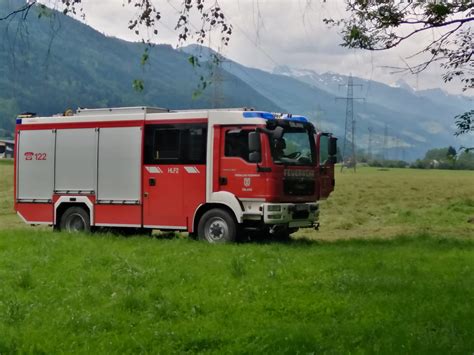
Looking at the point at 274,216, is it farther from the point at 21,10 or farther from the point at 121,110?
the point at 21,10

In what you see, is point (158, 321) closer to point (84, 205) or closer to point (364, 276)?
point (364, 276)

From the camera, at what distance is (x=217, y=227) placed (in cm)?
1548

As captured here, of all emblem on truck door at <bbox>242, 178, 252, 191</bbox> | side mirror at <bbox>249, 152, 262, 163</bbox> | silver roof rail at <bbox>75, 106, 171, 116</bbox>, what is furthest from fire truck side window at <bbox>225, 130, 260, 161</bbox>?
silver roof rail at <bbox>75, 106, 171, 116</bbox>

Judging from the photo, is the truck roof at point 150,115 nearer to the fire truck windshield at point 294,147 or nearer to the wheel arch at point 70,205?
the fire truck windshield at point 294,147

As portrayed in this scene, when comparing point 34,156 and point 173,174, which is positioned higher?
point 34,156

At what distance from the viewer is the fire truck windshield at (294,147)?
49.9 ft

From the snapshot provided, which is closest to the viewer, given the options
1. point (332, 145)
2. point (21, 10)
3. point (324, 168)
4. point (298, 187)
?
point (21, 10)

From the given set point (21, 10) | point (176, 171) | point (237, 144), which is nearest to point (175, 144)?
point (176, 171)

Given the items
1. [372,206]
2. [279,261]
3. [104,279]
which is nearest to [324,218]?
[372,206]

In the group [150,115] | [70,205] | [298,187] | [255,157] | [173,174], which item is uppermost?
[150,115]

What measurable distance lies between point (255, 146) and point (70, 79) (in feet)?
556

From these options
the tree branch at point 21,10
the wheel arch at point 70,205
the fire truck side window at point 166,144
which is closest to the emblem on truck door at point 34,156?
the wheel arch at point 70,205

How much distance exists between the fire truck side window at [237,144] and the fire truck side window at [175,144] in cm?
59

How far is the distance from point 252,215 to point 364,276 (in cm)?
563
